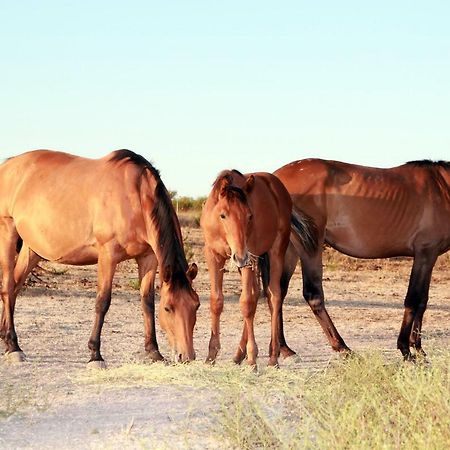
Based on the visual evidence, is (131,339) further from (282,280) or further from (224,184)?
(224,184)

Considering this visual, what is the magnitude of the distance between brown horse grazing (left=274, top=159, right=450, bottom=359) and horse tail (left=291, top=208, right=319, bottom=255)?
8cm

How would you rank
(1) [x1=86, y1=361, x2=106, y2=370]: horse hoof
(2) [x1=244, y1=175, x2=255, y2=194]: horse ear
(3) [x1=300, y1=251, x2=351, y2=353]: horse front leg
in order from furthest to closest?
(3) [x1=300, y1=251, x2=351, y2=353]: horse front leg < (2) [x1=244, y1=175, x2=255, y2=194]: horse ear < (1) [x1=86, y1=361, x2=106, y2=370]: horse hoof

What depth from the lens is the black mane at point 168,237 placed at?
9.01m

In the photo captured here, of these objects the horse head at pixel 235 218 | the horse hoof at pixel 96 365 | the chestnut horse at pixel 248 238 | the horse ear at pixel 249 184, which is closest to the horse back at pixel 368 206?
the chestnut horse at pixel 248 238

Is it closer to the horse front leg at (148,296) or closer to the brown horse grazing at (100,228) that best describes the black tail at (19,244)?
the brown horse grazing at (100,228)

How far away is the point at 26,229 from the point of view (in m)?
10.5

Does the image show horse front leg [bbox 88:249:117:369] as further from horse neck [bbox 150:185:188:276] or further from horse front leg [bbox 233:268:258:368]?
horse front leg [bbox 233:268:258:368]

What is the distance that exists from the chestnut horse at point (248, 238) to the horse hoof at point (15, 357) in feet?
6.31

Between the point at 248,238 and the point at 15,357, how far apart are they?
2562 mm

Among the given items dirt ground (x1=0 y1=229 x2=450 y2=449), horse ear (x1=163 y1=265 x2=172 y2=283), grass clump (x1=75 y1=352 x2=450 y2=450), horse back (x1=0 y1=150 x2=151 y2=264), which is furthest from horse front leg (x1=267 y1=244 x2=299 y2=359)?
horse back (x1=0 y1=150 x2=151 y2=264)

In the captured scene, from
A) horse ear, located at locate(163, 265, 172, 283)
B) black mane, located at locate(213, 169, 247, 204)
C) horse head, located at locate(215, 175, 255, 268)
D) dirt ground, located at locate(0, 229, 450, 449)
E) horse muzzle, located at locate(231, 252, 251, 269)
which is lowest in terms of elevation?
dirt ground, located at locate(0, 229, 450, 449)

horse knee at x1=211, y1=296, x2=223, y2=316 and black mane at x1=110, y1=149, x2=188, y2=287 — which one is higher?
black mane at x1=110, y1=149, x2=188, y2=287

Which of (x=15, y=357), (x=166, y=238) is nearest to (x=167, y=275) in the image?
(x=166, y=238)

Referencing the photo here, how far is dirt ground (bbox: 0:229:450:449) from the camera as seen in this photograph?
21.8 feet
